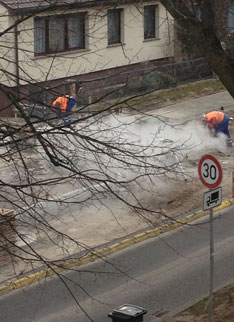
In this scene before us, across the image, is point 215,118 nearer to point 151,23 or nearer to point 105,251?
point 105,251

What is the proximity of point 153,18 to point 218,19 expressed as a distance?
18.0m

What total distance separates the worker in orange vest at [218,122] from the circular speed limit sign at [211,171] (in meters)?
10.9

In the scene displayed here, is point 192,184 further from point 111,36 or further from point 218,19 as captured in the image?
point 111,36

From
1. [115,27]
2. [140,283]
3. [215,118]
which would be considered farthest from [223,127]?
[140,283]

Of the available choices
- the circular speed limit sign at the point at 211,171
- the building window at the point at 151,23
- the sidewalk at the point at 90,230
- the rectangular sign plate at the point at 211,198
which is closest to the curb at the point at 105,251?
the sidewalk at the point at 90,230

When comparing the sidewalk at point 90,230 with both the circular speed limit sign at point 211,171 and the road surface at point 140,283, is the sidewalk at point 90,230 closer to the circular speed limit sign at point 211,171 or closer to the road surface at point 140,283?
the road surface at point 140,283

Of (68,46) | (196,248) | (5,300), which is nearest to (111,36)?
(68,46)

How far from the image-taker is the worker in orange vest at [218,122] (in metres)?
23.4

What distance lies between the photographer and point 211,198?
12219 mm

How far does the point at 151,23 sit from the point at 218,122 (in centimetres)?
1017

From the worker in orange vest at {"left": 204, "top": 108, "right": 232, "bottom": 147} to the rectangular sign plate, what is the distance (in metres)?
11.2

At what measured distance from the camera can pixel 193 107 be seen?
93.8ft

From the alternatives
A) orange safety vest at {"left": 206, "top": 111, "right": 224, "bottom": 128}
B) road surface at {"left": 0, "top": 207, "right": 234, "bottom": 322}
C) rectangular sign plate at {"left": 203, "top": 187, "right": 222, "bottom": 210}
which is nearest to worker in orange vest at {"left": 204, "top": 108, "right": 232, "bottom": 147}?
orange safety vest at {"left": 206, "top": 111, "right": 224, "bottom": 128}

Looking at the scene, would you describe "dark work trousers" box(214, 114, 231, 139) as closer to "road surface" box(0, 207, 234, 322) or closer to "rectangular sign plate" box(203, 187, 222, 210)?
"road surface" box(0, 207, 234, 322)
